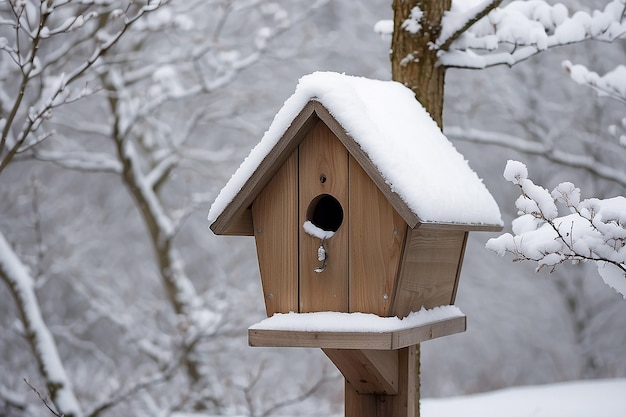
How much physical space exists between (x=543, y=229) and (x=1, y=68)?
650cm

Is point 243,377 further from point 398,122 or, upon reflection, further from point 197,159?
point 398,122

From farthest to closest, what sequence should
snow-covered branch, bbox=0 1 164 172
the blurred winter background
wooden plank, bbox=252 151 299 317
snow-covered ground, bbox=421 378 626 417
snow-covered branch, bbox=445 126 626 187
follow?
1. snow-covered branch, bbox=445 126 626 187
2. the blurred winter background
3. snow-covered ground, bbox=421 378 626 417
4. snow-covered branch, bbox=0 1 164 172
5. wooden plank, bbox=252 151 299 317

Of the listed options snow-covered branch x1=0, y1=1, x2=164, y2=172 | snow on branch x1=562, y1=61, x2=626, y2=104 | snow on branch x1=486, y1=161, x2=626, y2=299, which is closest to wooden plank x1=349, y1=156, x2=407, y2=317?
snow on branch x1=486, y1=161, x2=626, y2=299

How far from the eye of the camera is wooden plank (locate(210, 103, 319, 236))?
2.79m

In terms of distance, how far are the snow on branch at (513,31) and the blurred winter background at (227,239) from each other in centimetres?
284

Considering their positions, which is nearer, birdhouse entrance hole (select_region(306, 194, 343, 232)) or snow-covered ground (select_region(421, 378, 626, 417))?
birdhouse entrance hole (select_region(306, 194, 343, 232))

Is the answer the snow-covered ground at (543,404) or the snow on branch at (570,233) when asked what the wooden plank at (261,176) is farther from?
the snow-covered ground at (543,404)

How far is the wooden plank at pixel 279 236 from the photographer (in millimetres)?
2906

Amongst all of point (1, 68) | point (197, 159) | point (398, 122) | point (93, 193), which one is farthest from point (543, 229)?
point (93, 193)

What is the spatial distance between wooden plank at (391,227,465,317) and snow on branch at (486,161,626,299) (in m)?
0.39

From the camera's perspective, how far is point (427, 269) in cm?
303

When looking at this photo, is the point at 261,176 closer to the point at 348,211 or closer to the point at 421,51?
the point at 348,211

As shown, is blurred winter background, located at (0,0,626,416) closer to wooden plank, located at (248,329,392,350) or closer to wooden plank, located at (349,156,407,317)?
wooden plank, located at (248,329,392,350)

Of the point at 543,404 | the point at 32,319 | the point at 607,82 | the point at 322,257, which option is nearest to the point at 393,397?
the point at 322,257
